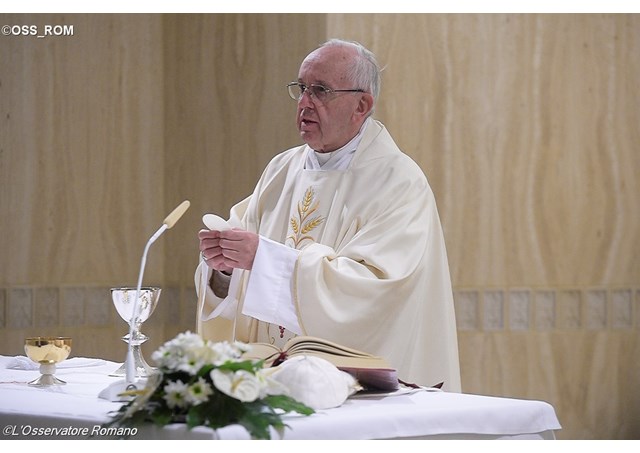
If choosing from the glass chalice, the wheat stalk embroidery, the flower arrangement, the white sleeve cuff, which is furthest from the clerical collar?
the flower arrangement

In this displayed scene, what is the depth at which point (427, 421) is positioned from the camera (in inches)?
106

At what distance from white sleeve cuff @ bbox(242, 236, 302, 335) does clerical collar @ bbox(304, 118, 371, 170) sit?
703 mm

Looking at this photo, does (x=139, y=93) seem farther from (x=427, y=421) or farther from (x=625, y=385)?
(x=427, y=421)

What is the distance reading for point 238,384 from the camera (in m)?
2.44

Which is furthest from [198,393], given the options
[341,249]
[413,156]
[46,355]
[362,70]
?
[413,156]

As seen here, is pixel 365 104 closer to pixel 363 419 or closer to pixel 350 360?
pixel 350 360

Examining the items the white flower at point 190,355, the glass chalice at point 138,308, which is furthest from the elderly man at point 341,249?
the white flower at point 190,355

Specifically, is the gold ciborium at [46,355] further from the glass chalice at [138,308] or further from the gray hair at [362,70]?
the gray hair at [362,70]

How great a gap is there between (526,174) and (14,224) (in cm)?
329

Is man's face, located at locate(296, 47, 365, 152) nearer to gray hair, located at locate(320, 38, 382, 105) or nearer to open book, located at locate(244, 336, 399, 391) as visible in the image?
gray hair, located at locate(320, 38, 382, 105)

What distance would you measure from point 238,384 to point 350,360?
1.91ft

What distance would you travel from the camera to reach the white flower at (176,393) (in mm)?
2457

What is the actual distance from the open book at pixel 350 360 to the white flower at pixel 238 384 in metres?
0.40

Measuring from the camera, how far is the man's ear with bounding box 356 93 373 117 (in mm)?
4395
